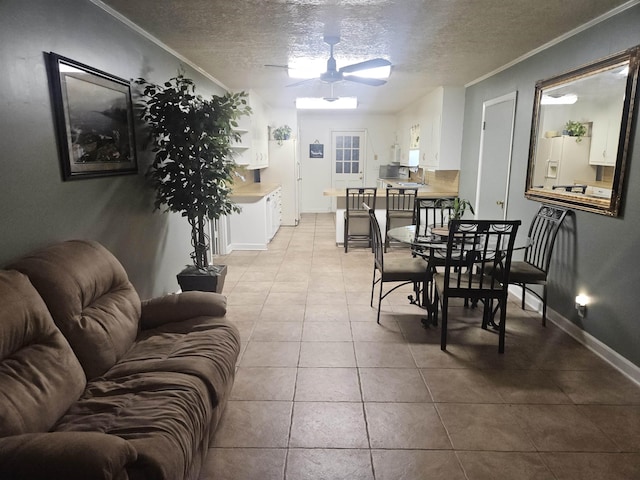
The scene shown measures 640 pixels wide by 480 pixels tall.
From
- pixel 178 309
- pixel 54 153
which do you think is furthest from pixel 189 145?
pixel 178 309

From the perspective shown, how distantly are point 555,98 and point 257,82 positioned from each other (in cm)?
352

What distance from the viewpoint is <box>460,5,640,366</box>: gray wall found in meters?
2.62

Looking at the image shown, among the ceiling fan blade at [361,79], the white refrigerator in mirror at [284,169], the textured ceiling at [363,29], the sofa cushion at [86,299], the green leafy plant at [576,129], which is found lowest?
the sofa cushion at [86,299]

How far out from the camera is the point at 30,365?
1536 mm

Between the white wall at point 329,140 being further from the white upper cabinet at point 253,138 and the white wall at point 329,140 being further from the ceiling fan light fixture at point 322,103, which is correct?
the ceiling fan light fixture at point 322,103

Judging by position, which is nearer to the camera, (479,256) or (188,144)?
(479,256)

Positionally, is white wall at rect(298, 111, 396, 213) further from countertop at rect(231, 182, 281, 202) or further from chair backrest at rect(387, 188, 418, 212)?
chair backrest at rect(387, 188, 418, 212)

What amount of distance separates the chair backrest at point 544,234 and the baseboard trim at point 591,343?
42 centimetres

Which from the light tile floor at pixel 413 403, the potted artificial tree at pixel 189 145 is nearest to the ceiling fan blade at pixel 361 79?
the potted artificial tree at pixel 189 145

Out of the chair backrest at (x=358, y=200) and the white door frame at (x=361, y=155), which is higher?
the white door frame at (x=361, y=155)

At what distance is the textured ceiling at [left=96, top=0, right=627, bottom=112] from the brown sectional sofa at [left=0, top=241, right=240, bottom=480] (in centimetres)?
177

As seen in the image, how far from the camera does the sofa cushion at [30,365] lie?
1403 millimetres

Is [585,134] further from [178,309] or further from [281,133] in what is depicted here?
[281,133]

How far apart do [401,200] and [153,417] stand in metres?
4.96
